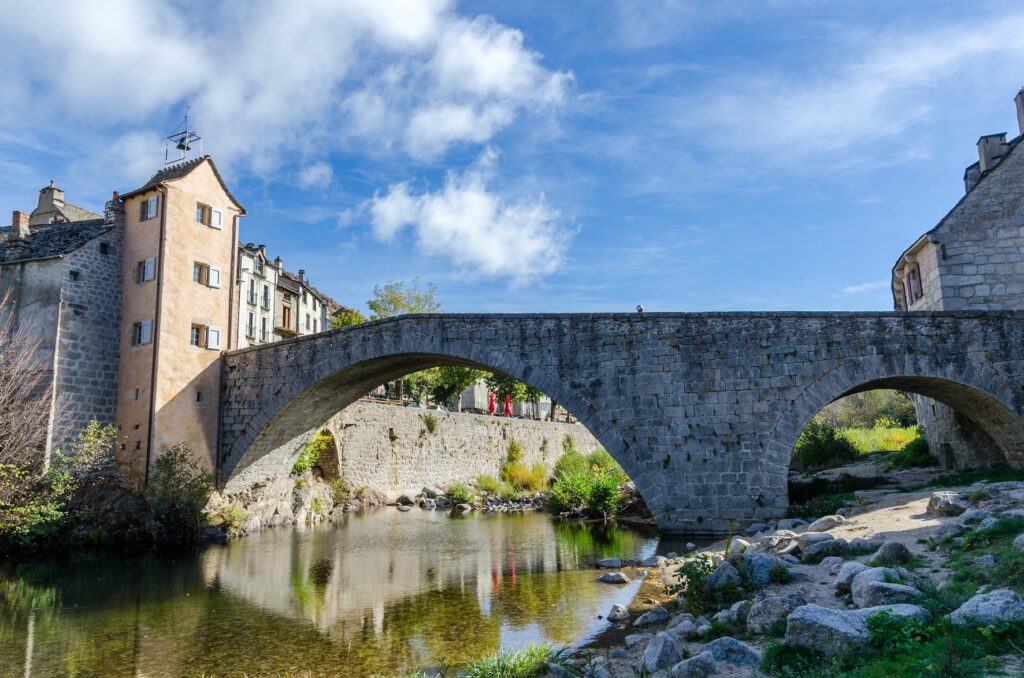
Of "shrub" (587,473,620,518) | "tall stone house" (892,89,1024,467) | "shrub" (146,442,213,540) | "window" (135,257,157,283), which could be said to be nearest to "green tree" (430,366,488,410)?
"shrub" (587,473,620,518)

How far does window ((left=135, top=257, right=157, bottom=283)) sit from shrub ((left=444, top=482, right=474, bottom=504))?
14.6 m

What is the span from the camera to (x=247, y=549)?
17.1 m

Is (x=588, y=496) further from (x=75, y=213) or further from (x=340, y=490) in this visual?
(x=75, y=213)

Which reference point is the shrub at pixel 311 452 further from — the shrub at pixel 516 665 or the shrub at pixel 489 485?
the shrub at pixel 516 665

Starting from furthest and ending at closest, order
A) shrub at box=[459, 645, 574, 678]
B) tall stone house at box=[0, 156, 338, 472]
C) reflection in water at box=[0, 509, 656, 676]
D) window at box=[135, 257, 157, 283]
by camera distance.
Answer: window at box=[135, 257, 157, 283] < tall stone house at box=[0, 156, 338, 472] < reflection in water at box=[0, 509, 656, 676] < shrub at box=[459, 645, 574, 678]

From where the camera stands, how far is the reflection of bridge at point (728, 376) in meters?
14.4

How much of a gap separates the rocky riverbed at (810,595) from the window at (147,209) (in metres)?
17.2

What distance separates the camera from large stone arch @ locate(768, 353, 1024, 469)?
14.2 meters

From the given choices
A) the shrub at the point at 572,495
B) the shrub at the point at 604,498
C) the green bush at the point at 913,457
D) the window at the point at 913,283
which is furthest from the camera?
the shrub at the point at 572,495

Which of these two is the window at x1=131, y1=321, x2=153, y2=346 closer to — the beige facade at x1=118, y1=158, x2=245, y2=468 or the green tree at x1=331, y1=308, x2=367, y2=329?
the beige facade at x1=118, y1=158, x2=245, y2=468

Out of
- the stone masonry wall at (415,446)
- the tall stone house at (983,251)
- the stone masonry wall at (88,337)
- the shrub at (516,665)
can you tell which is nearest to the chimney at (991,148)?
the tall stone house at (983,251)

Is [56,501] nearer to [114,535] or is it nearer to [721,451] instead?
[114,535]

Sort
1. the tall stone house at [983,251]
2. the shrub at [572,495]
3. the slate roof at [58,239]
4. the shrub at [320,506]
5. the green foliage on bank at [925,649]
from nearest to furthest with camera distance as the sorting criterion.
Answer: the green foliage on bank at [925,649] < the tall stone house at [983,251] < the slate roof at [58,239] < the shrub at [572,495] < the shrub at [320,506]

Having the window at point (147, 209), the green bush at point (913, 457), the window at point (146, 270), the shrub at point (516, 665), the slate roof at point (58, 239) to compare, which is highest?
A: the window at point (147, 209)
